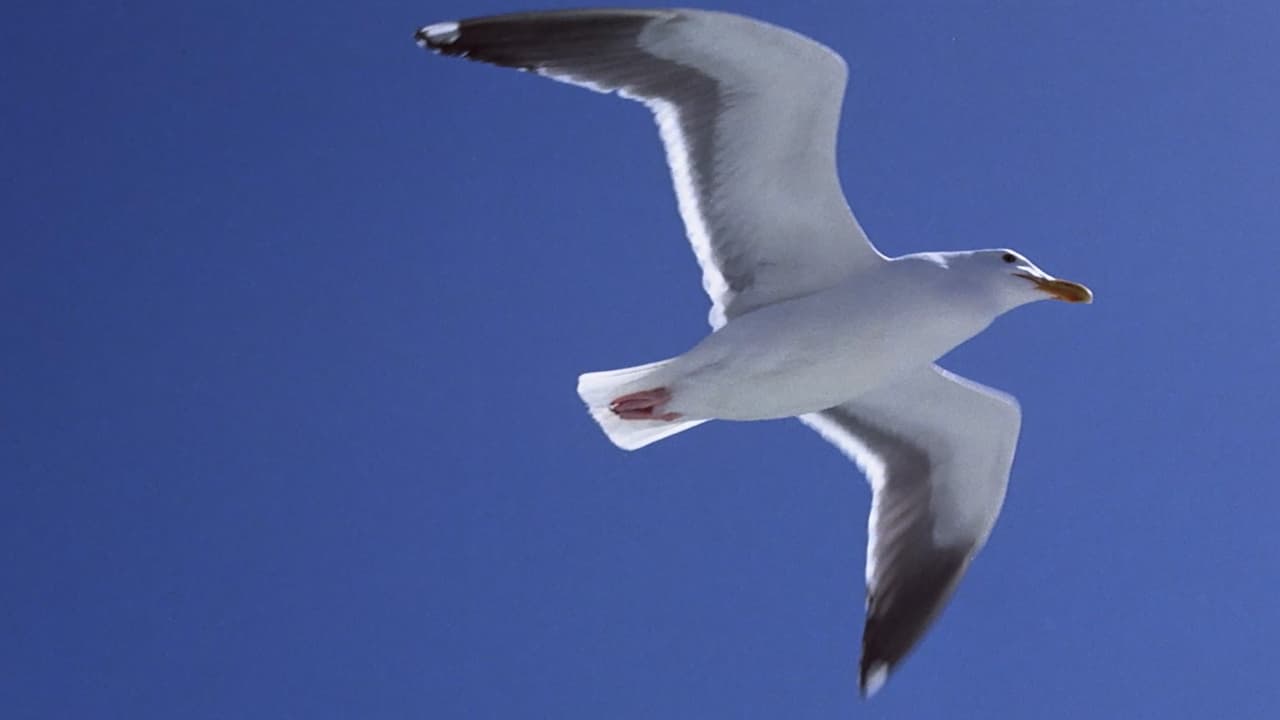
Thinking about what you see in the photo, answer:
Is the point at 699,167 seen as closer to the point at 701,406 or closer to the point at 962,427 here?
the point at 701,406

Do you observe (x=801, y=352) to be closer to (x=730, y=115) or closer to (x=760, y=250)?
(x=760, y=250)

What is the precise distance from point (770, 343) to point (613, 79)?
49.0 inches

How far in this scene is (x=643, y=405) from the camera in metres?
6.68

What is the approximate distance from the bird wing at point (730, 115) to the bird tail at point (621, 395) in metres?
0.48

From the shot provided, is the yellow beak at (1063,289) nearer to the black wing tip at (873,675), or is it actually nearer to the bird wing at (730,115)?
the bird wing at (730,115)

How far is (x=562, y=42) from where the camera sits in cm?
622

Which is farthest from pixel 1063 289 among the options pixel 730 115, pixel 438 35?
pixel 438 35

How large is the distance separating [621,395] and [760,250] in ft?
2.94

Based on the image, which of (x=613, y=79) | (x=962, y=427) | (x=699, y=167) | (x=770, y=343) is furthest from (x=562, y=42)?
(x=962, y=427)

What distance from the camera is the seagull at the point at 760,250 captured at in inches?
244

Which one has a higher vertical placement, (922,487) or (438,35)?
(438,35)

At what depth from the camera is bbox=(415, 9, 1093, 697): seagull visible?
20.3 feet

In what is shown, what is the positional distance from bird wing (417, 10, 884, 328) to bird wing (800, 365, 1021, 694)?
1.02 m

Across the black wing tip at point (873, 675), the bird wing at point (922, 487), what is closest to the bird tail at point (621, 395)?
the bird wing at point (922, 487)
